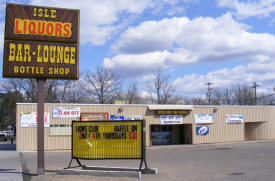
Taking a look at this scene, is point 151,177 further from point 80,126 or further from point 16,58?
point 16,58

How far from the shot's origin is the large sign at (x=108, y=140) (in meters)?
13.3

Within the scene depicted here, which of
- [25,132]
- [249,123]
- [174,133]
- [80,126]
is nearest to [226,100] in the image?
[249,123]

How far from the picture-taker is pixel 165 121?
3091cm

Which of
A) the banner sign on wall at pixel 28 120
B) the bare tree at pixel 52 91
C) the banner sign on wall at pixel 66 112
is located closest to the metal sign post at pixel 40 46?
the banner sign on wall at pixel 28 120

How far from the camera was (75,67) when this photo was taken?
13305mm

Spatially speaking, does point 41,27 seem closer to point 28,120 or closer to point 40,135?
point 40,135

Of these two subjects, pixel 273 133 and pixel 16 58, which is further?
pixel 273 133

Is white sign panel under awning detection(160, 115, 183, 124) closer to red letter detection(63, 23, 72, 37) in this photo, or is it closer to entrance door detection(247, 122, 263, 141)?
entrance door detection(247, 122, 263, 141)

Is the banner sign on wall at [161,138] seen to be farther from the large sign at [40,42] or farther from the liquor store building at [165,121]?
the large sign at [40,42]

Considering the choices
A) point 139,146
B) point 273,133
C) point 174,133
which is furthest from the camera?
point 273,133

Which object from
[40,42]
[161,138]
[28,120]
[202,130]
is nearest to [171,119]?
[161,138]

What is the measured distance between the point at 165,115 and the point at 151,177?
18.8 m

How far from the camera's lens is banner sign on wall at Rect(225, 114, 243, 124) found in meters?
33.5

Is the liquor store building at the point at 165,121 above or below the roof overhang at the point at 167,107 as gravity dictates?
below
